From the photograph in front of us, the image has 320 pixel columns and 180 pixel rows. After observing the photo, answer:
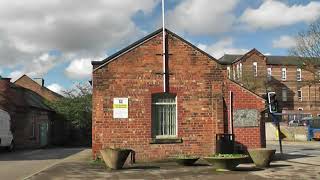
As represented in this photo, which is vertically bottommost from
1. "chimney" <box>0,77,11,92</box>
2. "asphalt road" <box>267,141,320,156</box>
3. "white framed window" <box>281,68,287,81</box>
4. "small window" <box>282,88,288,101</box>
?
"asphalt road" <box>267,141,320,156</box>

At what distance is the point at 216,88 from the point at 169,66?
88.7 inches

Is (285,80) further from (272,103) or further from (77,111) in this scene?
(272,103)

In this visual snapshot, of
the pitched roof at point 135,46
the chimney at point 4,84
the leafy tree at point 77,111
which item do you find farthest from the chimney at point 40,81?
the pitched roof at point 135,46

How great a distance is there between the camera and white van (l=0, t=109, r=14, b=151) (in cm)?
→ 3538

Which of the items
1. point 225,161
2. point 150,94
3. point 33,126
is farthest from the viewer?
point 33,126

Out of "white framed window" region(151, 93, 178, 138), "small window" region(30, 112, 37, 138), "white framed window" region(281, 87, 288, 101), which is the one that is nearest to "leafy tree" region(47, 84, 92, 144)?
"small window" region(30, 112, 37, 138)

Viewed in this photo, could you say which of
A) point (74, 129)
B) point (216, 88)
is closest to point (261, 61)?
point (74, 129)

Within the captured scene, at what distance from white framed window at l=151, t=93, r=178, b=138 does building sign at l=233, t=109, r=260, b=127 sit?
2.65 meters

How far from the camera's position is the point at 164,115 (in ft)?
76.1

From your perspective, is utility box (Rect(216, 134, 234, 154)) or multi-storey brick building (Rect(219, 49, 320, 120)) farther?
multi-storey brick building (Rect(219, 49, 320, 120))

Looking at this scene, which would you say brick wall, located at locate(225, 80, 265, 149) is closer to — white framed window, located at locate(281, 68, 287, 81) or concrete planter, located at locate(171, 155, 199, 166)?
concrete planter, located at locate(171, 155, 199, 166)

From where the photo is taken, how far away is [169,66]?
23234mm

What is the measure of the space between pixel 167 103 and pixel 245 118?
3461mm

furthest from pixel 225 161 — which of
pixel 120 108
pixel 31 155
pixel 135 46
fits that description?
pixel 31 155
